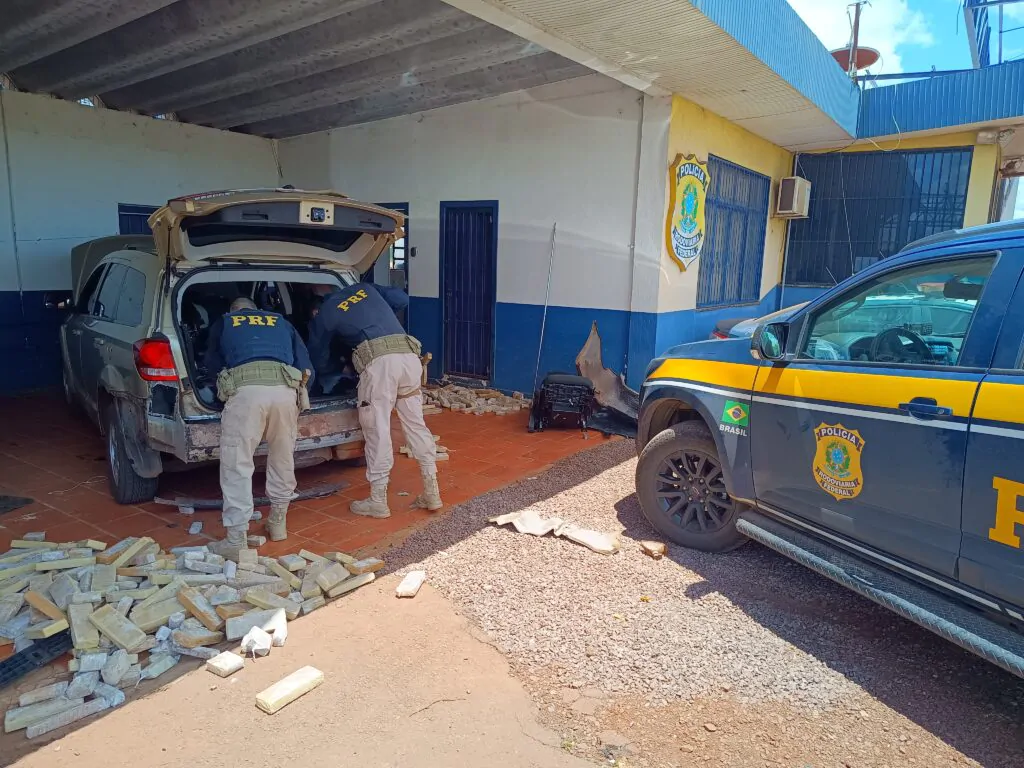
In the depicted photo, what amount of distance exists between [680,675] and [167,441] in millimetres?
3443

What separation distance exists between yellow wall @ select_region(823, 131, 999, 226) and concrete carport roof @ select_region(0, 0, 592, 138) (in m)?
5.29

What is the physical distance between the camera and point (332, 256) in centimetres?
556

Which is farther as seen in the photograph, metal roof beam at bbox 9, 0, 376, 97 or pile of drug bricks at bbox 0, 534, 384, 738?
metal roof beam at bbox 9, 0, 376, 97

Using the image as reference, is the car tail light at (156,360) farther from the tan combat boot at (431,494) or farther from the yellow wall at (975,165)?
the yellow wall at (975,165)

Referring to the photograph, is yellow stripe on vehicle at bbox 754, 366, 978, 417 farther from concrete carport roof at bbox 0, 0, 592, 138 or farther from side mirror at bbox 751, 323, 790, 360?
concrete carport roof at bbox 0, 0, 592, 138

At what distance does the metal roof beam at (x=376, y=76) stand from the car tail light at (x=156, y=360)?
14.0ft

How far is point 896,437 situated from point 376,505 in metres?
3.35

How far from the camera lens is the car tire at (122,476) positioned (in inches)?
197

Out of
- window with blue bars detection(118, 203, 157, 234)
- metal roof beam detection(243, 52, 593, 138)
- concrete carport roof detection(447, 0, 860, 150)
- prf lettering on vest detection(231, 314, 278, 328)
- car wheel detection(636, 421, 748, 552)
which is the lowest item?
car wheel detection(636, 421, 748, 552)

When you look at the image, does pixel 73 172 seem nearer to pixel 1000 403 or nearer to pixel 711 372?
pixel 711 372

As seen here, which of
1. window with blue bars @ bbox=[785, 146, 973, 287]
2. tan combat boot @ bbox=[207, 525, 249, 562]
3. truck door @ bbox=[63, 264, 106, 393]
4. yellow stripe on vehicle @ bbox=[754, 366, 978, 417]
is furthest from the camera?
window with blue bars @ bbox=[785, 146, 973, 287]

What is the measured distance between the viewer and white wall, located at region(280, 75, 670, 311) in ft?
25.3

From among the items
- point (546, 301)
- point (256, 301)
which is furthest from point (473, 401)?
point (256, 301)

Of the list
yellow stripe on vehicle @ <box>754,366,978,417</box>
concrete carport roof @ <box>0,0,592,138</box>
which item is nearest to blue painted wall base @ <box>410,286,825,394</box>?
concrete carport roof @ <box>0,0,592,138</box>
